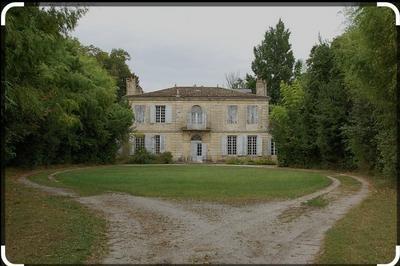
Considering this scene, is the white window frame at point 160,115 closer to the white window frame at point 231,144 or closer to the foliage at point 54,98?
the foliage at point 54,98

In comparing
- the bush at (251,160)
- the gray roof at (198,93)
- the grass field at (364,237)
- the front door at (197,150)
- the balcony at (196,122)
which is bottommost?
the grass field at (364,237)

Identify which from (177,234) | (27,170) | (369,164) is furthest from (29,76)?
(369,164)

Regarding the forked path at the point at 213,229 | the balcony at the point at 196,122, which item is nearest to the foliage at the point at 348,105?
the forked path at the point at 213,229

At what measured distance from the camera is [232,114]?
47.8m

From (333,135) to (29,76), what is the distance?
21.4 m

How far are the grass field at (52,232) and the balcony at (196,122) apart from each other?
1273 inches

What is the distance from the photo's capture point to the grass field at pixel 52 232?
7.87 metres

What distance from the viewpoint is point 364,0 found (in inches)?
491

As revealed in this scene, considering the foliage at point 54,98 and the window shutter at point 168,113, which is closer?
the foliage at point 54,98

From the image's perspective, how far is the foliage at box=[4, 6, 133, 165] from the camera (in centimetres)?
943

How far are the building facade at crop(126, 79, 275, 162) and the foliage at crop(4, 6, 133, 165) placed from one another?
5.15 metres

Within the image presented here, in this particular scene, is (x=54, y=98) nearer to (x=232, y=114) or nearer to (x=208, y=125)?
(x=208, y=125)

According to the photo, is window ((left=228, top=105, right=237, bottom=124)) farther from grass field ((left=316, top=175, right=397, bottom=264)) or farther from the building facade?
grass field ((left=316, top=175, right=397, bottom=264))

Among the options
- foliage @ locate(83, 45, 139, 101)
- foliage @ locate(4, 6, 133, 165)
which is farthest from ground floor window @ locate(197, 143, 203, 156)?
foliage @ locate(83, 45, 139, 101)
